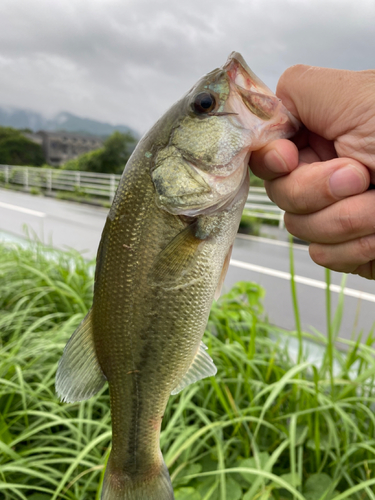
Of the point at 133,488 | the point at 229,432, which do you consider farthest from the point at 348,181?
the point at 229,432

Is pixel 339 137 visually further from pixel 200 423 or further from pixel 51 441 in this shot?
pixel 51 441

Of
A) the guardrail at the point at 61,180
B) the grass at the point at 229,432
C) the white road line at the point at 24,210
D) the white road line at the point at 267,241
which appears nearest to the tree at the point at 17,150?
the guardrail at the point at 61,180

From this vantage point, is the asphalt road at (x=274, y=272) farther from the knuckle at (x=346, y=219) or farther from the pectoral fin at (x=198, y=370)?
the pectoral fin at (x=198, y=370)

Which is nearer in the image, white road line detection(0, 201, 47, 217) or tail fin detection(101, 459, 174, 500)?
tail fin detection(101, 459, 174, 500)

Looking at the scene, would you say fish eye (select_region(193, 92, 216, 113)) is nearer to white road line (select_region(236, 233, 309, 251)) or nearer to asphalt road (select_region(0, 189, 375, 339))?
asphalt road (select_region(0, 189, 375, 339))

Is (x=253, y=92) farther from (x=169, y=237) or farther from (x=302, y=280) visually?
(x=302, y=280)

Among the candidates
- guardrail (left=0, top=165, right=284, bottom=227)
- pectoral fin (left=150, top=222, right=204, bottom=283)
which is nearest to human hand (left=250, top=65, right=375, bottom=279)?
→ pectoral fin (left=150, top=222, right=204, bottom=283)

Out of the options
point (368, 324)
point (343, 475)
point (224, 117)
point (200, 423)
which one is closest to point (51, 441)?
point (200, 423)

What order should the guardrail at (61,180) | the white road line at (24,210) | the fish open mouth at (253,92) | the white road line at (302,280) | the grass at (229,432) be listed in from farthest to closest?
1. the guardrail at (61,180)
2. the white road line at (24,210)
3. the white road line at (302,280)
4. the grass at (229,432)
5. the fish open mouth at (253,92)
